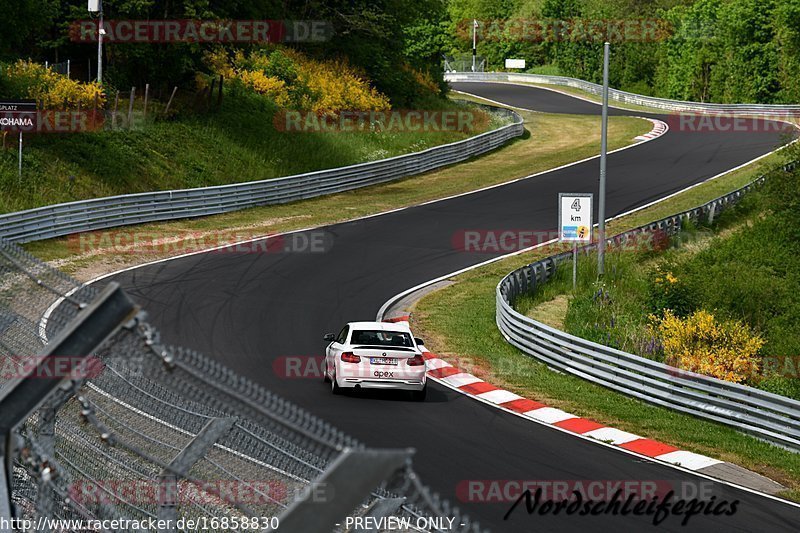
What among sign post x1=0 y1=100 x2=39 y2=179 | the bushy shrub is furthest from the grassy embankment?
the bushy shrub

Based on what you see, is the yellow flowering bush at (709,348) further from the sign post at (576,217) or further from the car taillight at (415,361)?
the car taillight at (415,361)

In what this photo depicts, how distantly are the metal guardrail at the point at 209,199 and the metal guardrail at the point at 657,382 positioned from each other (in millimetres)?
12993

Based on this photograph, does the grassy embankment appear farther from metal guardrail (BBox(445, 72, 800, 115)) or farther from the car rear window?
metal guardrail (BBox(445, 72, 800, 115))

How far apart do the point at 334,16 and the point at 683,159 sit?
19082 mm

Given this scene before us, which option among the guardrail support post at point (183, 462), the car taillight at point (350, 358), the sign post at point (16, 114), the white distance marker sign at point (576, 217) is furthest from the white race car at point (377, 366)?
the sign post at point (16, 114)

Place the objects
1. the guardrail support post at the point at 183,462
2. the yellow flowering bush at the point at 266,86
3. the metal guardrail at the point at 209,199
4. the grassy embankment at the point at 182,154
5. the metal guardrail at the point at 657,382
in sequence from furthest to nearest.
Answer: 1. the yellow flowering bush at the point at 266,86
2. the grassy embankment at the point at 182,154
3. the metal guardrail at the point at 209,199
4. the metal guardrail at the point at 657,382
5. the guardrail support post at the point at 183,462

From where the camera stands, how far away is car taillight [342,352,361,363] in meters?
18.3

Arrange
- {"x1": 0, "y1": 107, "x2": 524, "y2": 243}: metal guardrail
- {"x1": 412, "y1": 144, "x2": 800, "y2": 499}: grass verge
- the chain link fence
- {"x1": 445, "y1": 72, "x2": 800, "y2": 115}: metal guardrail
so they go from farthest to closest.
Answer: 1. {"x1": 445, "y1": 72, "x2": 800, "y2": 115}: metal guardrail
2. {"x1": 0, "y1": 107, "x2": 524, "y2": 243}: metal guardrail
3. {"x1": 412, "y1": 144, "x2": 800, "y2": 499}: grass verge
4. the chain link fence

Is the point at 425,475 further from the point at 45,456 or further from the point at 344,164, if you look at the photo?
the point at 344,164

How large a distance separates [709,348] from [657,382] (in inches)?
195

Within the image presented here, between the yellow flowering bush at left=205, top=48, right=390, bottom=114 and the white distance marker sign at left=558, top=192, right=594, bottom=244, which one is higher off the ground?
the yellow flowering bush at left=205, top=48, right=390, bottom=114

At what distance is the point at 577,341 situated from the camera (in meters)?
21.8

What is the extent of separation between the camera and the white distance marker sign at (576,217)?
86.4ft

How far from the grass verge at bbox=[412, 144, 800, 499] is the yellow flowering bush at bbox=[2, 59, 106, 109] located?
52.0ft
